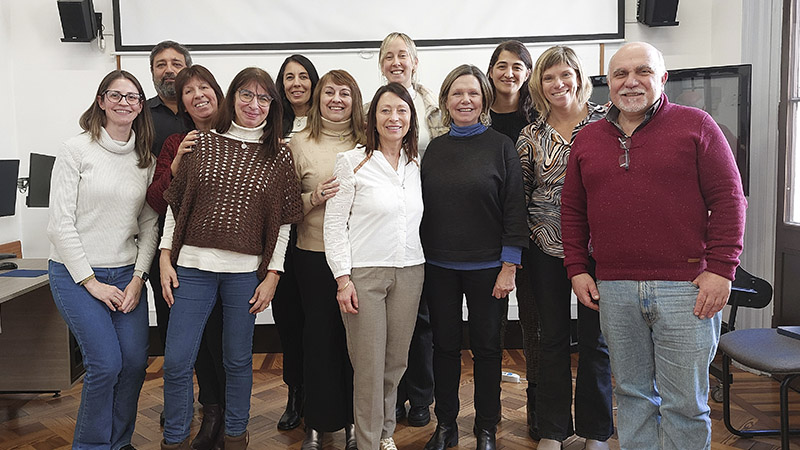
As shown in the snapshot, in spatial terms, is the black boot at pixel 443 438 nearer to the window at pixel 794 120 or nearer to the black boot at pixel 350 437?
the black boot at pixel 350 437

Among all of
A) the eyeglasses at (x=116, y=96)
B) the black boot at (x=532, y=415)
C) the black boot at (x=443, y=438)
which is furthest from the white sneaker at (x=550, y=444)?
the eyeglasses at (x=116, y=96)

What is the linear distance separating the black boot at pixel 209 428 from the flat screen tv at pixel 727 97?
2996 mm

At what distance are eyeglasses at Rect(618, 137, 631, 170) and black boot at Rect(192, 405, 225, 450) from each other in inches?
76.0

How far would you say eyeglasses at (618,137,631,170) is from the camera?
1.74m

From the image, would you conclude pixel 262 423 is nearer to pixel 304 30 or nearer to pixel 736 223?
pixel 736 223

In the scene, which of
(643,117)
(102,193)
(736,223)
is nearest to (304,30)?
(102,193)

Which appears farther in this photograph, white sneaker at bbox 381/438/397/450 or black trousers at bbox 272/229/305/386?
black trousers at bbox 272/229/305/386

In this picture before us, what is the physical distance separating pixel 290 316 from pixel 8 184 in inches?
Answer: 77.5

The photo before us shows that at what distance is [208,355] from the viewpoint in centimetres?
243

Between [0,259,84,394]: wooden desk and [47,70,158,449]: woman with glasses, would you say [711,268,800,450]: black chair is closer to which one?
[47,70,158,449]: woman with glasses

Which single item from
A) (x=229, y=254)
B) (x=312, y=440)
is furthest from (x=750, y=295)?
(x=229, y=254)

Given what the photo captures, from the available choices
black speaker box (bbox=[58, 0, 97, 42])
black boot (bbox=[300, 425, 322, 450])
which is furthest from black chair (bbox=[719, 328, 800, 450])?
black speaker box (bbox=[58, 0, 97, 42])

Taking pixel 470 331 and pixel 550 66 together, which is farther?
pixel 470 331

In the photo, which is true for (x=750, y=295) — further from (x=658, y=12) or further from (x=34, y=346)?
(x=34, y=346)
